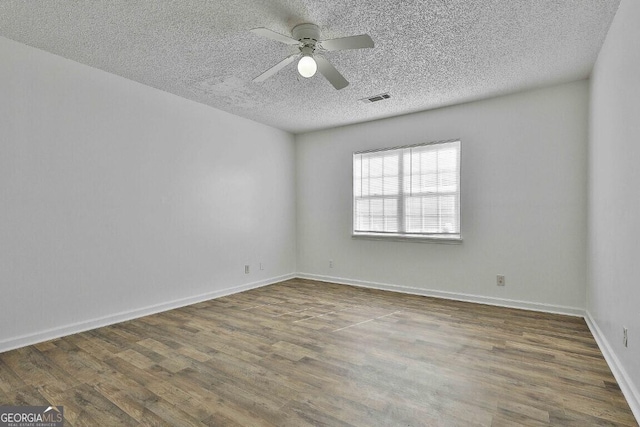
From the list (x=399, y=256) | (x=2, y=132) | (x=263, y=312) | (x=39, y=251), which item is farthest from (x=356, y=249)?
(x=2, y=132)

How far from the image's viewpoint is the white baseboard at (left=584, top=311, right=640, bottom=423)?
71.6 inches

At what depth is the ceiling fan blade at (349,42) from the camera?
2.21m

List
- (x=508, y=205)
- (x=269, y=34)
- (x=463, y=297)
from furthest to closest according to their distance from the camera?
(x=463, y=297), (x=508, y=205), (x=269, y=34)

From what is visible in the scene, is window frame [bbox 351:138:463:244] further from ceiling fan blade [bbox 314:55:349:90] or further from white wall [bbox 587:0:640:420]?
ceiling fan blade [bbox 314:55:349:90]

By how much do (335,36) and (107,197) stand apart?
9.00ft

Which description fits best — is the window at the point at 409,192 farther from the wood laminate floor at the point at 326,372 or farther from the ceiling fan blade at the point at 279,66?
the ceiling fan blade at the point at 279,66

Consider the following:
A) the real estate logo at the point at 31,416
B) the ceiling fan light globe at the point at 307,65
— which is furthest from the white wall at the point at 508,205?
the real estate logo at the point at 31,416

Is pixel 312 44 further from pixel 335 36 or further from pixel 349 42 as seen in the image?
pixel 349 42

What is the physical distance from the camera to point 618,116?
228 centimetres

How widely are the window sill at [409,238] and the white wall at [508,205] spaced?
0.07m

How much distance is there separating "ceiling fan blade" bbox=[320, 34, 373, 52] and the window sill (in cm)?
288

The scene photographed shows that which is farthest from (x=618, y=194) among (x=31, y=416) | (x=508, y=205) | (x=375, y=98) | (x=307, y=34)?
(x=31, y=416)

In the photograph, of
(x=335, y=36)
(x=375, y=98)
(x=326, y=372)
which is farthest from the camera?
(x=375, y=98)

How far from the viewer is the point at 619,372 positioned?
2.15 m
